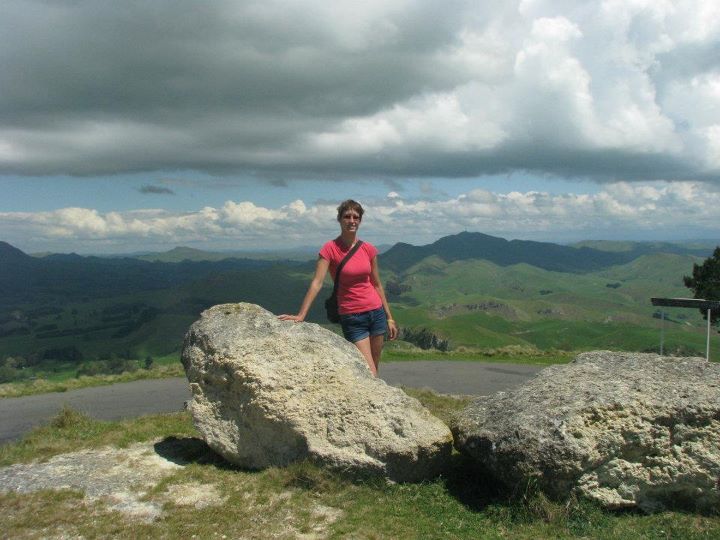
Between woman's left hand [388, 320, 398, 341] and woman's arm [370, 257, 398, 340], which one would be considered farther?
woman's left hand [388, 320, 398, 341]

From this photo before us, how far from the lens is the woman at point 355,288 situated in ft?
32.0

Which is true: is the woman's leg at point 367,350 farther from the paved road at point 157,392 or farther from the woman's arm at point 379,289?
the paved road at point 157,392

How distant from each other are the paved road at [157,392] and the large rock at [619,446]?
10.1m

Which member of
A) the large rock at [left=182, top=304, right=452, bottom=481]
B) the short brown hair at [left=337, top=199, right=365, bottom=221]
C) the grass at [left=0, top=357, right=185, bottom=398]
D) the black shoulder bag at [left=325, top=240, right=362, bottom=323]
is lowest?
the grass at [left=0, top=357, right=185, bottom=398]

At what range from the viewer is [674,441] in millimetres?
8039

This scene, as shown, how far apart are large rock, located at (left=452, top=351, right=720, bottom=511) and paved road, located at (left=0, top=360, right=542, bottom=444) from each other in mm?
10127

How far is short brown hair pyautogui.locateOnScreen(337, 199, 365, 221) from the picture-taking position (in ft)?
32.1

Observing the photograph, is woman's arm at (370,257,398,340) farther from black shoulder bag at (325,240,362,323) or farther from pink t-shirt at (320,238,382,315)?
black shoulder bag at (325,240,362,323)

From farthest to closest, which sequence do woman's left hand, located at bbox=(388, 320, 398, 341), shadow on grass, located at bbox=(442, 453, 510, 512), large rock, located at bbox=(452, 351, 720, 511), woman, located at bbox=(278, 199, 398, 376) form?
woman's left hand, located at bbox=(388, 320, 398, 341), woman, located at bbox=(278, 199, 398, 376), shadow on grass, located at bbox=(442, 453, 510, 512), large rock, located at bbox=(452, 351, 720, 511)

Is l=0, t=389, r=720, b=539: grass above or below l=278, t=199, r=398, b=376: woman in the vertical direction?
below

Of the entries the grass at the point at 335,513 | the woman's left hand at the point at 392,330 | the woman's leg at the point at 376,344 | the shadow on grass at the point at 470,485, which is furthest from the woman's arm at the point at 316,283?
the shadow on grass at the point at 470,485

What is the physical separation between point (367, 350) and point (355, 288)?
52.8 inches

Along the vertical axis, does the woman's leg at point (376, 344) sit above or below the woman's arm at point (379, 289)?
below

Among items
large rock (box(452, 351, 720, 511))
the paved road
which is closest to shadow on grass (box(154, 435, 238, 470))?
the paved road
